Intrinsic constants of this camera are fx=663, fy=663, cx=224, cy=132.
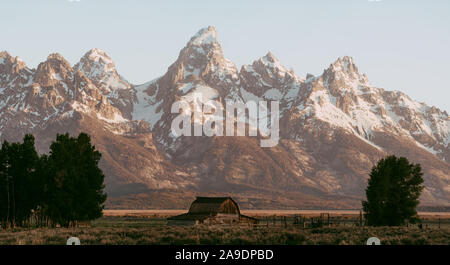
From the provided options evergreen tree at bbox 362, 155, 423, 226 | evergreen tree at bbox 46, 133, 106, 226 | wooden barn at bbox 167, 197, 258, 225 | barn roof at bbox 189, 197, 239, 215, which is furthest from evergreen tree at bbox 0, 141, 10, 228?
evergreen tree at bbox 362, 155, 423, 226

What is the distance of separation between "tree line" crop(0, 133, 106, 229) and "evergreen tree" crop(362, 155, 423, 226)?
39.9 meters

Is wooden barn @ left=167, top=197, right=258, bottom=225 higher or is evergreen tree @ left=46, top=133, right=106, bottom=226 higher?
evergreen tree @ left=46, top=133, right=106, bottom=226

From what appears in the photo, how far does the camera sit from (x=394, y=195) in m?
96.4

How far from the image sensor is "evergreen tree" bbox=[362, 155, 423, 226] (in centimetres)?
9575

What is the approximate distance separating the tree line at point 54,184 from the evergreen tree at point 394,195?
3995 cm

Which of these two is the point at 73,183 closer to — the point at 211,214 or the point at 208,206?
the point at 211,214

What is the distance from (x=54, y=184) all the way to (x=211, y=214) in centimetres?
4158

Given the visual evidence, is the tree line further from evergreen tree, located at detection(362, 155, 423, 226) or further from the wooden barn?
evergreen tree, located at detection(362, 155, 423, 226)

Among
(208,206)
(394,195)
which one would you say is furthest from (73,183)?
(394,195)
